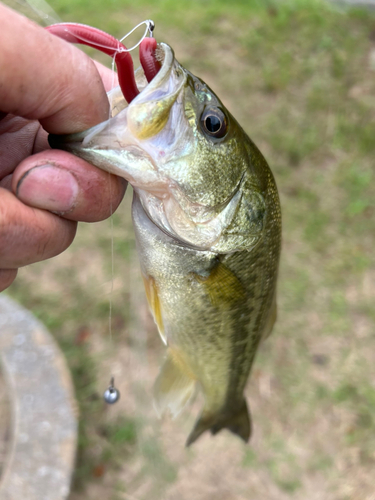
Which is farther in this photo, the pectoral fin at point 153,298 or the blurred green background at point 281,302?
the blurred green background at point 281,302

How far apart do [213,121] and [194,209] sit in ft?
0.78

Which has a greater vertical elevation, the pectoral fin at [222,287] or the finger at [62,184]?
the finger at [62,184]

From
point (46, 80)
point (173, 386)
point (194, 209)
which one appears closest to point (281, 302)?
point (173, 386)

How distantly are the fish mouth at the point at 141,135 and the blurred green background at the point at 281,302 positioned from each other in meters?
0.63

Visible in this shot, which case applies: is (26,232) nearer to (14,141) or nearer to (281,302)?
(14,141)

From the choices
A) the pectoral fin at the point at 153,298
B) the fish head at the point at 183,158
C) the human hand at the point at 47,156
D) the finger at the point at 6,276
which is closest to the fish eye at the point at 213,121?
the fish head at the point at 183,158

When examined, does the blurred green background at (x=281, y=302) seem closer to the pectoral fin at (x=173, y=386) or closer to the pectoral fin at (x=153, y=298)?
the pectoral fin at (x=153, y=298)

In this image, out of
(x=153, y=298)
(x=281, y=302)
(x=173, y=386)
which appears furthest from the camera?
(x=281, y=302)

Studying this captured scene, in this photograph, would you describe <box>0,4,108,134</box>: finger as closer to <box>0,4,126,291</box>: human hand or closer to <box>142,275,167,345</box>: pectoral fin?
<box>0,4,126,291</box>: human hand

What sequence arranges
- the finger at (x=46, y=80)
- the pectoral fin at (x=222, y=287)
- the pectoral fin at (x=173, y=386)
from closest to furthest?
1. the finger at (x=46, y=80)
2. the pectoral fin at (x=222, y=287)
3. the pectoral fin at (x=173, y=386)

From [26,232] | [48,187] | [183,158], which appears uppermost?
[183,158]

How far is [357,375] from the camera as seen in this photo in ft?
8.90

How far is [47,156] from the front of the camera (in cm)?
93

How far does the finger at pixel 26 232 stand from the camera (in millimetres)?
902
